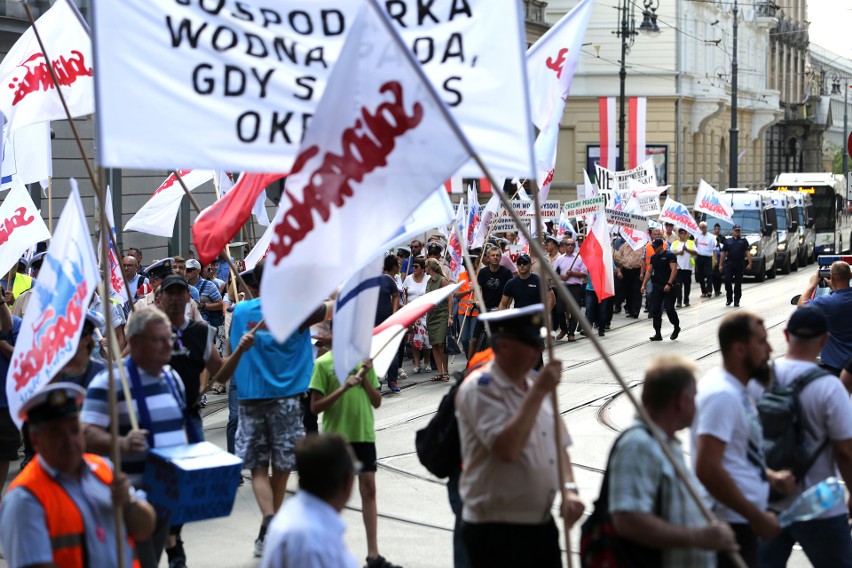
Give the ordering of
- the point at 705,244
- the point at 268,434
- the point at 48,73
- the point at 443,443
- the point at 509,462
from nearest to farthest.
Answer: the point at 509,462, the point at 443,443, the point at 268,434, the point at 48,73, the point at 705,244

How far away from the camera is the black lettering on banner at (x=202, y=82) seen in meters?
5.21

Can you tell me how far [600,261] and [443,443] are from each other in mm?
12882

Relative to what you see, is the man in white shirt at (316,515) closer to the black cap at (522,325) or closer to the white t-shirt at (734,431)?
the black cap at (522,325)

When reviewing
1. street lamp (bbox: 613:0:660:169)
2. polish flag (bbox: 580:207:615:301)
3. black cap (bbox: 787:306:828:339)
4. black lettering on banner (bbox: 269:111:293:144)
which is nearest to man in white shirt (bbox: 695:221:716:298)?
street lamp (bbox: 613:0:660:169)

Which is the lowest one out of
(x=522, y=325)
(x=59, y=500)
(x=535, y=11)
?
(x=59, y=500)

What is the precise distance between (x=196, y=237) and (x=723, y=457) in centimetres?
384

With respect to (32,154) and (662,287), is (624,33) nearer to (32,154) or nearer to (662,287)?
(662,287)

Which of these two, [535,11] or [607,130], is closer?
[607,130]

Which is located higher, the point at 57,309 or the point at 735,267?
the point at 57,309

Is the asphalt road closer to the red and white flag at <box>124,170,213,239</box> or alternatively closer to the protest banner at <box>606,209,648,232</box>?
the protest banner at <box>606,209,648,232</box>

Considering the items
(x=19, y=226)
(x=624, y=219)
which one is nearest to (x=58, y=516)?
(x=19, y=226)

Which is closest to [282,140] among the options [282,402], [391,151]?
[391,151]

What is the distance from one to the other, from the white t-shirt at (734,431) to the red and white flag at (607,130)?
3024 centimetres

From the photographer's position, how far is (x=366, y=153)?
190 inches
